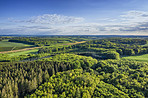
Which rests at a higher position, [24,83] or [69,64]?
[69,64]

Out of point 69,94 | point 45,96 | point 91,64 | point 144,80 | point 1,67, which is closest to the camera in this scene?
point 45,96

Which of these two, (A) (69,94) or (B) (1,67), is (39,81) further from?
(B) (1,67)

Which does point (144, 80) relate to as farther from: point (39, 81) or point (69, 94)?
point (39, 81)

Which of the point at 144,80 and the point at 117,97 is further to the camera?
the point at 144,80

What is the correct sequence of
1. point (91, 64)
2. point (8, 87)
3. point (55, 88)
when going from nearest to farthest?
1. point (55, 88)
2. point (8, 87)
3. point (91, 64)

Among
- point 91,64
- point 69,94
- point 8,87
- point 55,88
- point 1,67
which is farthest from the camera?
point 91,64

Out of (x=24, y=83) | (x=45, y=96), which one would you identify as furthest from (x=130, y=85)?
(x=24, y=83)

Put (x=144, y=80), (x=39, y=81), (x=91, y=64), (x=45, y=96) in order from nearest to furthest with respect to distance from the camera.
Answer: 1. (x=45, y=96)
2. (x=144, y=80)
3. (x=39, y=81)
4. (x=91, y=64)

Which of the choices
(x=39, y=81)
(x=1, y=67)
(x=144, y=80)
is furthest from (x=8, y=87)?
(x=144, y=80)

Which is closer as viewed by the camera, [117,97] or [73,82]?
[117,97]
